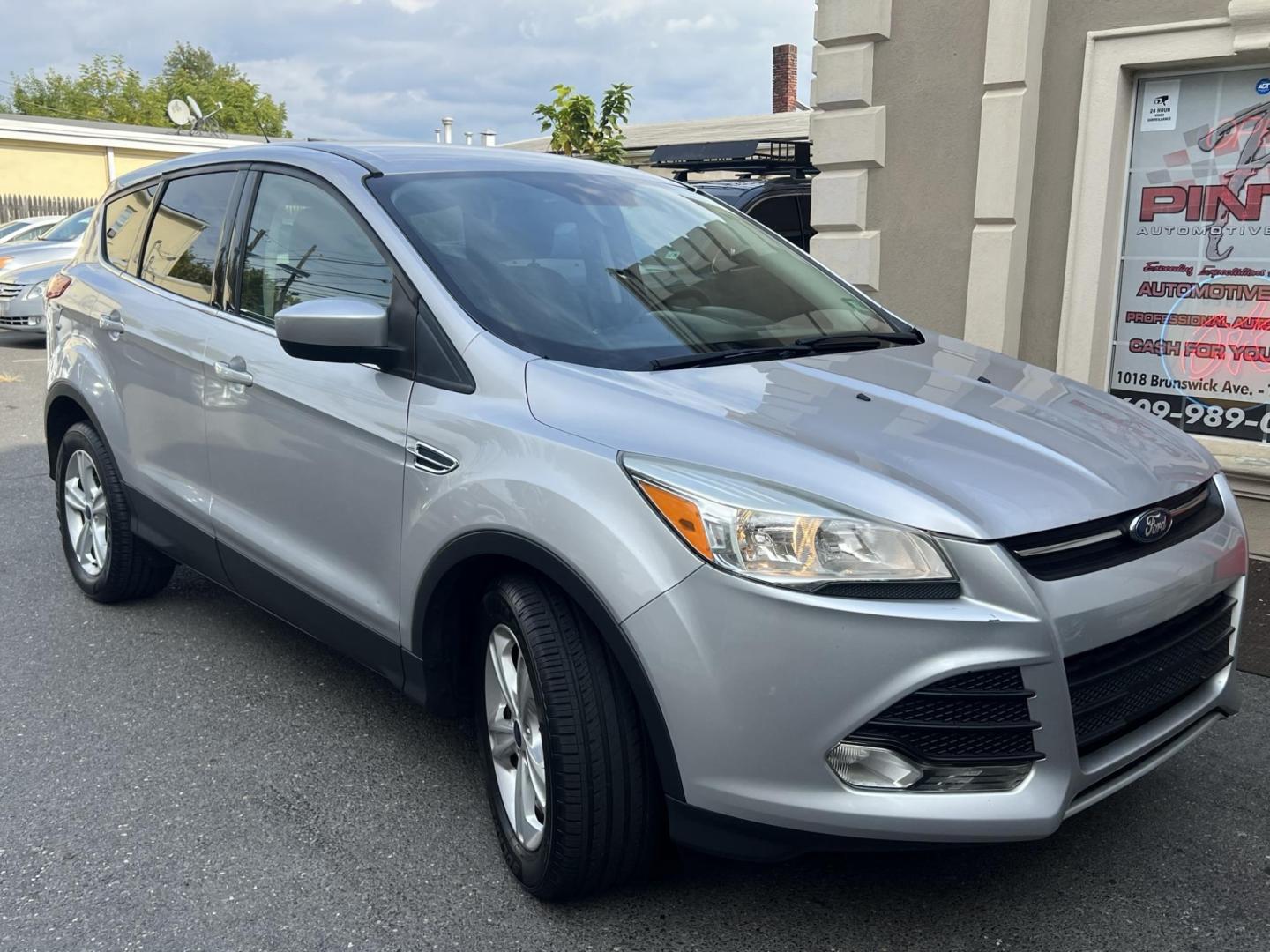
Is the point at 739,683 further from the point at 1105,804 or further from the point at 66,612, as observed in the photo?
the point at 66,612

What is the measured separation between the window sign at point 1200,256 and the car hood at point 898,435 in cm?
424

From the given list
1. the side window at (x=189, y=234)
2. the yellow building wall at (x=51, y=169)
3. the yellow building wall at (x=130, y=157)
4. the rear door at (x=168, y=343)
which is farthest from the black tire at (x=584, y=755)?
the yellow building wall at (x=130, y=157)

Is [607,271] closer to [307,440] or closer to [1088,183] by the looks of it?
[307,440]

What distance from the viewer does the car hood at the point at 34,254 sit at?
45.2ft

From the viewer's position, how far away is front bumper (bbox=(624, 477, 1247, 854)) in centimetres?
222

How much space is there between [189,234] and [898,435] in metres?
2.87

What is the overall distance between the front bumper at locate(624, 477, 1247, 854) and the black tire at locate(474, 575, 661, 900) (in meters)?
0.14

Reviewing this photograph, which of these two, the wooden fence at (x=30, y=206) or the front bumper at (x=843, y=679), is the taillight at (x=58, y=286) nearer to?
the front bumper at (x=843, y=679)

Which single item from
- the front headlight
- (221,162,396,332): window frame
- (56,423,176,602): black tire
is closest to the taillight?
(56,423,176,602): black tire

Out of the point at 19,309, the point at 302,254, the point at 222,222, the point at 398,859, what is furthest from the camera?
the point at 19,309

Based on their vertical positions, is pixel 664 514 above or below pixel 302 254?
below

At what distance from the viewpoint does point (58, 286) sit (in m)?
5.02

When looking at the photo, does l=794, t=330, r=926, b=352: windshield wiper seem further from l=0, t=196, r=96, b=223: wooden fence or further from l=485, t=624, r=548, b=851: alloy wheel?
l=0, t=196, r=96, b=223: wooden fence

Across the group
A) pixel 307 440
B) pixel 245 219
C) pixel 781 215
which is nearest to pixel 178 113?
pixel 781 215
